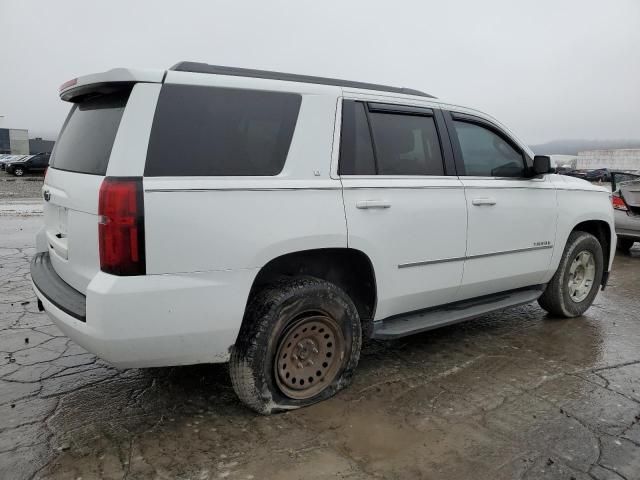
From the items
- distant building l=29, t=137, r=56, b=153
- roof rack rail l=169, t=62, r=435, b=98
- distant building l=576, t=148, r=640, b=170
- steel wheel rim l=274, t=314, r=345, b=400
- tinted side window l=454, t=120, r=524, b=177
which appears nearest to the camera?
roof rack rail l=169, t=62, r=435, b=98

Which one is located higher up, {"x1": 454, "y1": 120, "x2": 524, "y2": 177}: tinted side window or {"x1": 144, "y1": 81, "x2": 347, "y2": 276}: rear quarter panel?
{"x1": 454, "y1": 120, "x2": 524, "y2": 177}: tinted side window

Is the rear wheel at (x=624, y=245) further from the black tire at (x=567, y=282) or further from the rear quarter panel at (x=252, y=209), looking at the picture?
the rear quarter panel at (x=252, y=209)

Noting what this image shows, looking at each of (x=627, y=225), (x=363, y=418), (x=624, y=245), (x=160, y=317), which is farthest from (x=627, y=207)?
(x=160, y=317)

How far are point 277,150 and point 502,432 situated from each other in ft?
6.81

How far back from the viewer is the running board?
11.6 ft

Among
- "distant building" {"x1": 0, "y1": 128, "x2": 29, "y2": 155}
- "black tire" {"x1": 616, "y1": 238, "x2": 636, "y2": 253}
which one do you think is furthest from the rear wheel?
"distant building" {"x1": 0, "y1": 128, "x2": 29, "y2": 155}

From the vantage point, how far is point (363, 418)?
3.11 meters

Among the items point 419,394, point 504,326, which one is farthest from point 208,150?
point 504,326

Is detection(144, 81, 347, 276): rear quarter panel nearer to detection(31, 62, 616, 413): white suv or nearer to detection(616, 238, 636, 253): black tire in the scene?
detection(31, 62, 616, 413): white suv

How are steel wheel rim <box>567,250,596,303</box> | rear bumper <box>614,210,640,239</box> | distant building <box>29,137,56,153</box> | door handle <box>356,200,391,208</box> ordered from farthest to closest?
distant building <box>29,137,56,153</box>, rear bumper <box>614,210,640,239</box>, steel wheel rim <box>567,250,596,303</box>, door handle <box>356,200,391,208</box>

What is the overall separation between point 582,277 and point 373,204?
3.06 m

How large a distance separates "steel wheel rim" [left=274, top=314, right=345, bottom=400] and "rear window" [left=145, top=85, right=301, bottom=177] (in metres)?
0.96

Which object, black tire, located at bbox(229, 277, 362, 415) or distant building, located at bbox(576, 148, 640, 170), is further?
distant building, located at bbox(576, 148, 640, 170)

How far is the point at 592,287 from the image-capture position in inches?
207
